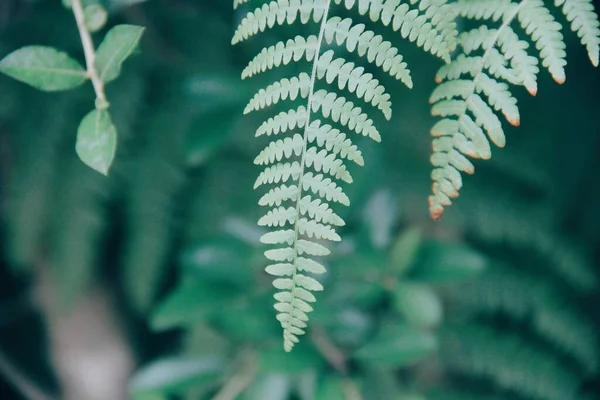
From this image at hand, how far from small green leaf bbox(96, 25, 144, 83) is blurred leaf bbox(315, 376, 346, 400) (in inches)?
21.7

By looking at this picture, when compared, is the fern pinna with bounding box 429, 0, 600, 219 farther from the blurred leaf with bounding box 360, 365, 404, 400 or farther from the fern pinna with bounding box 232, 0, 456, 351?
the blurred leaf with bounding box 360, 365, 404, 400

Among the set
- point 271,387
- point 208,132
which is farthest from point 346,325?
point 208,132

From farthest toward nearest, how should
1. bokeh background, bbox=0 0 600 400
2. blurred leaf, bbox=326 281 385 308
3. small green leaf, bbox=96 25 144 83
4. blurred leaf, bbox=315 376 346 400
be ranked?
bokeh background, bbox=0 0 600 400 → blurred leaf, bbox=326 281 385 308 → blurred leaf, bbox=315 376 346 400 → small green leaf, bbox=96 25 144 83

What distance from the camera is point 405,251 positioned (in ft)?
3.23

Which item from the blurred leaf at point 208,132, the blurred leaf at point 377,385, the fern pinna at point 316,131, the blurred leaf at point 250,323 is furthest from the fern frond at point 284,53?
the blurred leaf at point 377,385

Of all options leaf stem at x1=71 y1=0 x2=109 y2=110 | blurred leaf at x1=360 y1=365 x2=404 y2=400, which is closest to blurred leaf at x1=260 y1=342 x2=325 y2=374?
blurred leaf at x1=360 y1=365 x2=404 y2=400

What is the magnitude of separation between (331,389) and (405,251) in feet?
0.85

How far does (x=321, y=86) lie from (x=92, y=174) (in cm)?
65

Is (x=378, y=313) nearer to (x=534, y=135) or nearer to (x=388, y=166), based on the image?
(x=388, y=166)

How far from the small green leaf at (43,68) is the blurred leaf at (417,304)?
60 centimetres

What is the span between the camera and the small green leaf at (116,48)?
0.67m

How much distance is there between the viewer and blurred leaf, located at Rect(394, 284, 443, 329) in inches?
37.2

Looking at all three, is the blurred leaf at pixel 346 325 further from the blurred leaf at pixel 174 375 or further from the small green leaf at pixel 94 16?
the small green leaf at pixel 94 16

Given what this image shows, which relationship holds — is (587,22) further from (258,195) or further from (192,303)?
(258,195)
